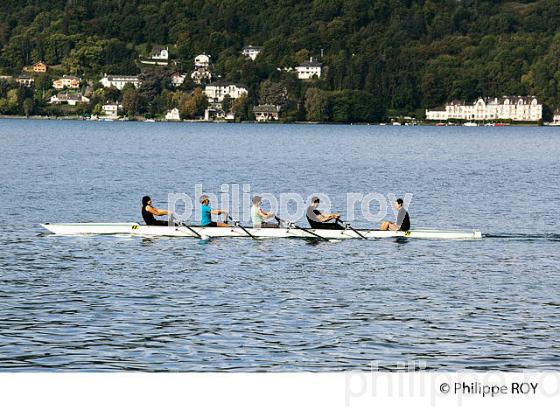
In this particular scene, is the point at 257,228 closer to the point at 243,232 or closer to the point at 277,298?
the point at 243,232

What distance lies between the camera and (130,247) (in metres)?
40.0

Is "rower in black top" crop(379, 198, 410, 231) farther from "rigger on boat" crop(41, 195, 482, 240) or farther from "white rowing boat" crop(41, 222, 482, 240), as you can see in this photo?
"white rowing boat" crop(41, 222, 482, 240)

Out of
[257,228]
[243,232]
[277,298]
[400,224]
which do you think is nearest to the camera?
[277,298]

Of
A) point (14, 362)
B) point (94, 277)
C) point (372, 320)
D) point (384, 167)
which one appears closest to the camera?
point (14, 362)

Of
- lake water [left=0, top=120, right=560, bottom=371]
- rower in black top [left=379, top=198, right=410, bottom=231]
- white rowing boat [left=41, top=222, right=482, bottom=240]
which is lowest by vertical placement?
lake water [left=0, top=120, right=560, bottom=371]

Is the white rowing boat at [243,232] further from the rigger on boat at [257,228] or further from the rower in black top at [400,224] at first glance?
the rower in black top at [400,224]

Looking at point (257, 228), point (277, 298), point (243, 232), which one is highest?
point (257, 228)

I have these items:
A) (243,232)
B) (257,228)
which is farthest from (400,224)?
(243,232)


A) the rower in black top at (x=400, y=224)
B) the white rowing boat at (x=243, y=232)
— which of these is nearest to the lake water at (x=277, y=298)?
the white rowing boat at (x=243, y=232)

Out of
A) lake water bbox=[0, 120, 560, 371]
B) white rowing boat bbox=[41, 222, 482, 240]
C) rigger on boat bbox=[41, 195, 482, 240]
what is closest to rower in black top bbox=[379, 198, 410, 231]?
rigger on boat bbox=[41, 195, 482, 240]

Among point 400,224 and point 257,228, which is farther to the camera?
point 400,224
